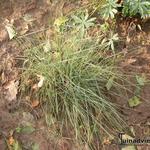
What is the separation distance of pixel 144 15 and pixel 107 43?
1.22 feet

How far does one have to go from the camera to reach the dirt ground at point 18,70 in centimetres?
251

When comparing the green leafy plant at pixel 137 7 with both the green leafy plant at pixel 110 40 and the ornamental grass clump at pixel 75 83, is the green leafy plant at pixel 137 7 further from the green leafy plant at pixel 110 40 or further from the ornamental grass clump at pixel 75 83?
the ornamental grass clump at pixel 75 83

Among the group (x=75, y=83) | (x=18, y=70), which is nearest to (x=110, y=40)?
(x=75, y=83)

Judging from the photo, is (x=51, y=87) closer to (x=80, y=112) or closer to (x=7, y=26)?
(x=80, y=112)

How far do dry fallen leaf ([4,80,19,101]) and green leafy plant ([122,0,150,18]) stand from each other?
41.0 inches

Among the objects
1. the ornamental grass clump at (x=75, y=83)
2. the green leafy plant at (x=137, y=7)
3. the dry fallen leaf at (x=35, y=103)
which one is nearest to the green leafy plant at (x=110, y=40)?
the ornamental grass clump at (x=75, y=83)

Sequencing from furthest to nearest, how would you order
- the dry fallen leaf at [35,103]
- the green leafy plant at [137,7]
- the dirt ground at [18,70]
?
1. the green leafy plant at [137,7]
2. the dry fallen leaf at [35,103]
3. the dirt ground at [18,70]

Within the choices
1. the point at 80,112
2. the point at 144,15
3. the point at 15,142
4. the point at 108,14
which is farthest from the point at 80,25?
the point at 15,142

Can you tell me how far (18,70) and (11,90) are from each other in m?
0.18

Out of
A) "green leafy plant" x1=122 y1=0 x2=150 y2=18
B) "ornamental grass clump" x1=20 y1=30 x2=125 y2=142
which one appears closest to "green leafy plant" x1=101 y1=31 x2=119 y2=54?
"ornamental grass clump" x1=20 y1=30 x2=125 y2=142

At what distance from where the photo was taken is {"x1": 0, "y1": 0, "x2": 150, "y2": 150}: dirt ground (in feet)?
8.24

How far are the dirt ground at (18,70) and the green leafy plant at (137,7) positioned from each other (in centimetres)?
14

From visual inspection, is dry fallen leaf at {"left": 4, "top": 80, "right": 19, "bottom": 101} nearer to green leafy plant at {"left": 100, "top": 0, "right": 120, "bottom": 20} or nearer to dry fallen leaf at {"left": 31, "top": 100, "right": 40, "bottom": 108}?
dry fallen leaf at {"left": 31, "top": 100, "right": 40, "bottom": 108}

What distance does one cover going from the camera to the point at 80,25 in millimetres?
2900
